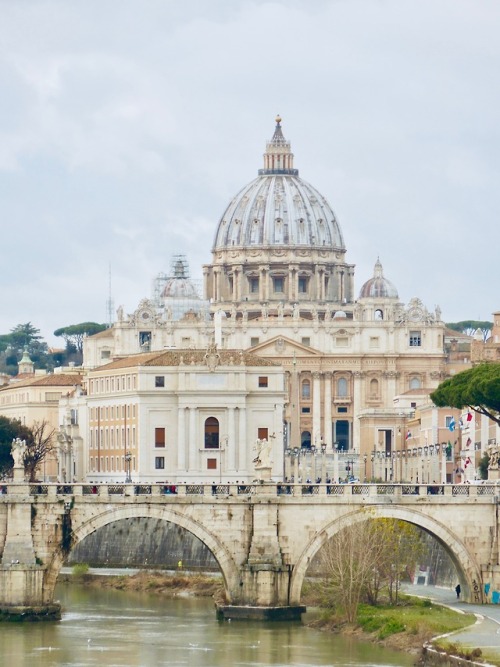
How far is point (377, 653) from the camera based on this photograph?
2795 inches

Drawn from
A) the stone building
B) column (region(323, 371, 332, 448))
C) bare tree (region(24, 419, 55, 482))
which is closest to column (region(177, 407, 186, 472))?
the stone building

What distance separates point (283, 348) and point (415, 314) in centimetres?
1005

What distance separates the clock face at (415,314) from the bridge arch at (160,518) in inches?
4231

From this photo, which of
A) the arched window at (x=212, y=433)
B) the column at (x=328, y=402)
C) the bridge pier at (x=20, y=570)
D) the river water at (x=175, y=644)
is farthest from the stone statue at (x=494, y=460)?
the column at (x=328, y=402)

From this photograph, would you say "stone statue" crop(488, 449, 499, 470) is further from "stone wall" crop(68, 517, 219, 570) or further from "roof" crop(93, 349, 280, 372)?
"roof" crop(93, 349, 280, 372)

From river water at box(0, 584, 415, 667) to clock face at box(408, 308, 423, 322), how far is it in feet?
339

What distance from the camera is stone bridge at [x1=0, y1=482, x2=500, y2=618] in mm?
76062

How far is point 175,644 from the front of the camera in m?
73.4

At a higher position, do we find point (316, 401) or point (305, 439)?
point (316, 401)

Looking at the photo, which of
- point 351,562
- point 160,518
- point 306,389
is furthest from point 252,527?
point 306,389

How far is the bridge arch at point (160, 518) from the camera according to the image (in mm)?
76438

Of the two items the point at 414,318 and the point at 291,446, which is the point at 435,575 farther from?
the point at 414,318

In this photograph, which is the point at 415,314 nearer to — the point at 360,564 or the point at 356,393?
the point at 356,393

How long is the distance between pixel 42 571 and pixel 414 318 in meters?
109
